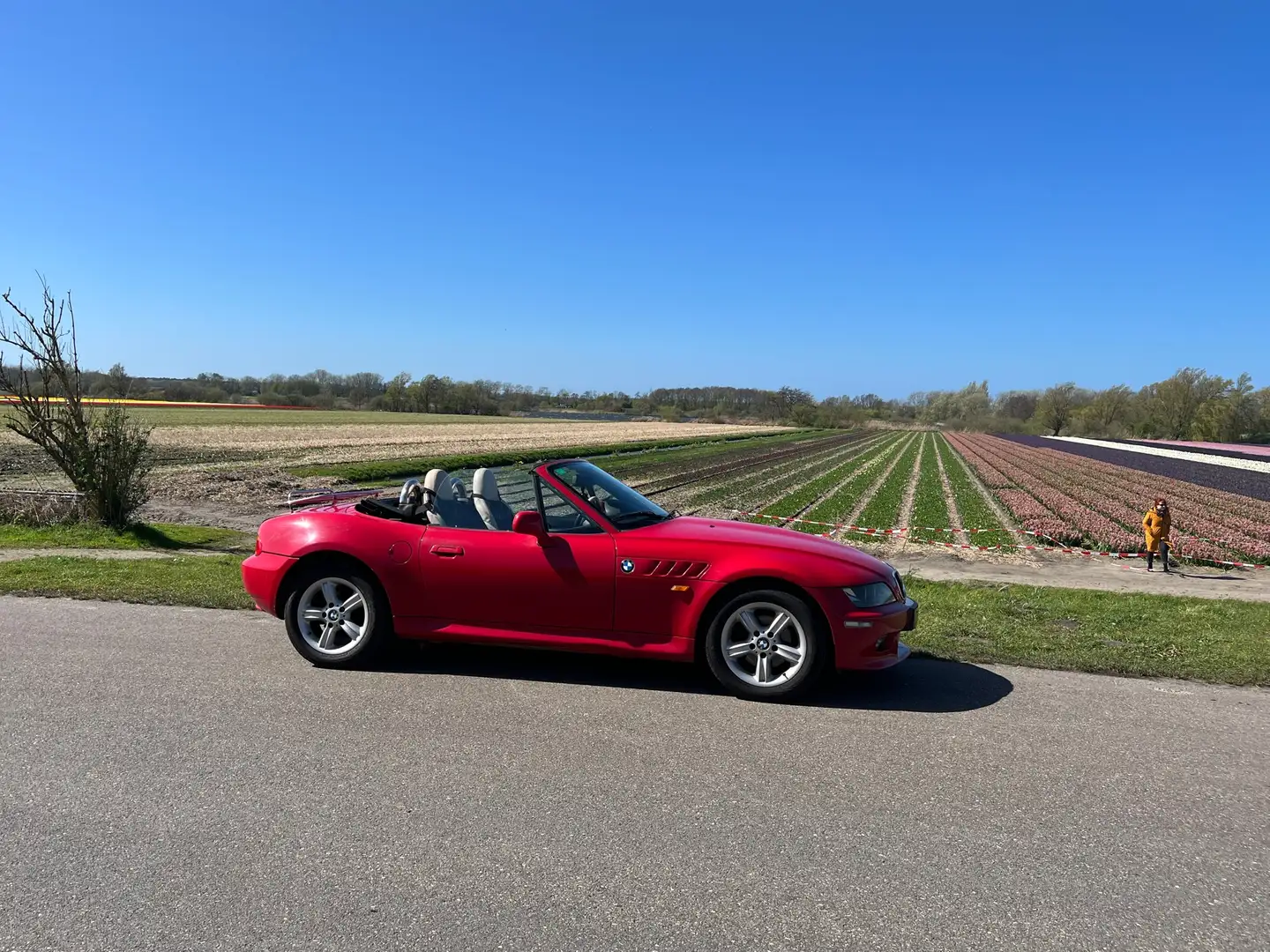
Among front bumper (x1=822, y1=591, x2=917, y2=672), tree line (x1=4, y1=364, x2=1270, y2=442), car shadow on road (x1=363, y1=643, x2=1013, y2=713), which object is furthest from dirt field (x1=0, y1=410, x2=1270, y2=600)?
tree line (x1=4, y1=364, x2=1270, y2=442)

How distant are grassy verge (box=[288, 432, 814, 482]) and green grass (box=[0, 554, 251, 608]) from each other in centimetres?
562

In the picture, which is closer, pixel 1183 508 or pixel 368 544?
pixel 368 544

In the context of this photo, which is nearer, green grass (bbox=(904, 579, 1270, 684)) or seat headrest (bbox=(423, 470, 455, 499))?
green grass (bbox=(904, 579, 1270, 684))

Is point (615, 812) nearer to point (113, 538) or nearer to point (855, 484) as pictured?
point (113, 538)

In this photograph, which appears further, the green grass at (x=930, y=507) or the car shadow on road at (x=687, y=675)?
the green grass at (x=930, y=507)

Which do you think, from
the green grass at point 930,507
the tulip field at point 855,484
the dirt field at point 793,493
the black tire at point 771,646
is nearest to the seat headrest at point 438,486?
the black tire at point 771,646

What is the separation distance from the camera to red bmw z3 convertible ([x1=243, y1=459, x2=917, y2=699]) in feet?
17.0

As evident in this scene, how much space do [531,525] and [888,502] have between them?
20673mm

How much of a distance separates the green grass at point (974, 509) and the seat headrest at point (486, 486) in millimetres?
13027

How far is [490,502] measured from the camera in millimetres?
5895

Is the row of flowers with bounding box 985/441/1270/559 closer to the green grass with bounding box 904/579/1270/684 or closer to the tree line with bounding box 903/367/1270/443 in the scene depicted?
the green grass with bounding box 904/579/1270/684

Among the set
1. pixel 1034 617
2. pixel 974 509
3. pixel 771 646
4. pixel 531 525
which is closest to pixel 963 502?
pixel 974 509

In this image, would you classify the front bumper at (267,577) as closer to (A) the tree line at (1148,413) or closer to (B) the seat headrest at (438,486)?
(B) the seat headrest at (438,486)

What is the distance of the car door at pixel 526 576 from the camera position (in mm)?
5407
